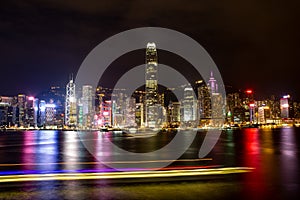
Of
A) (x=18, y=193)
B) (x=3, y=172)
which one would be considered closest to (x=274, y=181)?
(x=18, y=193)

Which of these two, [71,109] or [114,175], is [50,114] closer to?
[71,109]

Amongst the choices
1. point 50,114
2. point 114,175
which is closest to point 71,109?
point 50,114

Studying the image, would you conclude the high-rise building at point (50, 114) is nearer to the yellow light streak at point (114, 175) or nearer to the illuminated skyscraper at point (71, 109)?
the illuminated skyscraper at point (71, 109)

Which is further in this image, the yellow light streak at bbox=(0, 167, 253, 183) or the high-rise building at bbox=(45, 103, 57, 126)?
the high-rise building at bbox=(45, 103, 57, 126)

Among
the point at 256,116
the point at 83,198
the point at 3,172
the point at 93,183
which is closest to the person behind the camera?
the point at 83,198

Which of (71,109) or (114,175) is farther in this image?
(71,109)

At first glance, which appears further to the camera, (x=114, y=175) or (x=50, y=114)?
(x=50, y=114)

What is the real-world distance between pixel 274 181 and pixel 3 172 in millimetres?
8718

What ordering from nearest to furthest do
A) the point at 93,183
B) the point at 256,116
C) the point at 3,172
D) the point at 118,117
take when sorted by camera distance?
1. the point at 93,183
2. the point at 3,172
3. the point at 118,117
4. the point at 256,116

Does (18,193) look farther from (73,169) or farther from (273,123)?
(273,123)

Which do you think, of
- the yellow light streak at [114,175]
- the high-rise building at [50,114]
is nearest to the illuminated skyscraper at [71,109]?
the high-rise building at [50,114]

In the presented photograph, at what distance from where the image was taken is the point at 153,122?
6029 inches

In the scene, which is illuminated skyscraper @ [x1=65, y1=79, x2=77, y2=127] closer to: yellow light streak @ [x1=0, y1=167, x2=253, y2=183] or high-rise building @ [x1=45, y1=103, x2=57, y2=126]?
high-rise building @ [x1=45, y1=103, x2=57, y2=126]

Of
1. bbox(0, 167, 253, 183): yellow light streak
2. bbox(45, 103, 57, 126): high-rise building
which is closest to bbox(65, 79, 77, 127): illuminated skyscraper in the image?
bbox(45, 103, 57, 126): high-rise building
